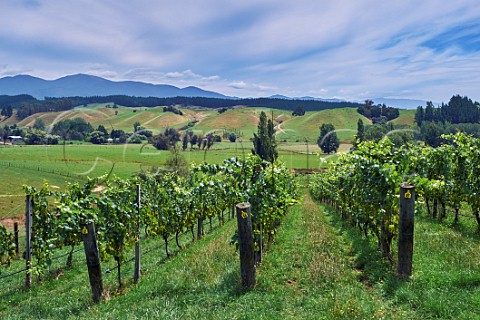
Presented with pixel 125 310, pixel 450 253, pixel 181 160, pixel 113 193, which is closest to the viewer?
pixel 125 310

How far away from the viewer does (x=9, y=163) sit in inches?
2359

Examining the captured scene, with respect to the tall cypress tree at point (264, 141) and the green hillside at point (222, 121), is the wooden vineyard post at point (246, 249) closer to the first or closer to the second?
the tall cypress tree at point (264, 141)

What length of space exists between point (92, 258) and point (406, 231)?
7345 mm

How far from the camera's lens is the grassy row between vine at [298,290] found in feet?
19.0

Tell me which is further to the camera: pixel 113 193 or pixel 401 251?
pixel 113 193

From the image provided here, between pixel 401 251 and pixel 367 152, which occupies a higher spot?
pixel 367 152

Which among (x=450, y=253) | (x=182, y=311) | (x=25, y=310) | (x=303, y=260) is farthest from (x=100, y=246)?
(x=450, y=253)

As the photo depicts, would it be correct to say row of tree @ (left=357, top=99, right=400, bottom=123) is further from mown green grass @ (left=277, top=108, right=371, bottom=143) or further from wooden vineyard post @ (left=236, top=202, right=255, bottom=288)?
wooden vineyard post @ (left=236, top=202, right=255, bottom=288)

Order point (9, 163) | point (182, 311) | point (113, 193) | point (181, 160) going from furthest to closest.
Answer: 1. point (9, 163)
2. point (181, 160)
3. point (113, 193)
4. point (182, 311)

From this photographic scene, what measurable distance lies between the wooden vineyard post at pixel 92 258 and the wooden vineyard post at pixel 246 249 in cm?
354

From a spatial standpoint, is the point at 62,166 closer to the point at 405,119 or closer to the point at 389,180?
the point at 389,180

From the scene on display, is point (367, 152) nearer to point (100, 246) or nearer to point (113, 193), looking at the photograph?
point (100, 246)

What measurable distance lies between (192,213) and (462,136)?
39.7ft

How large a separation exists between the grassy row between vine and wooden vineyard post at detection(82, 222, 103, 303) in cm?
35
